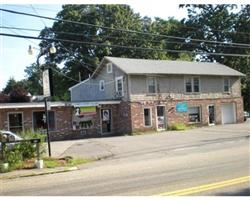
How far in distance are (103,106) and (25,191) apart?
27.2m

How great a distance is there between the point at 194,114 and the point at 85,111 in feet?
34.7

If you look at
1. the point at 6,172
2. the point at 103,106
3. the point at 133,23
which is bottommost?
the point at 6,172

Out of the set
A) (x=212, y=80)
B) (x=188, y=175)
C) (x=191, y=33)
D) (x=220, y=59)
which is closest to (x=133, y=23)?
(x=191, y=33)

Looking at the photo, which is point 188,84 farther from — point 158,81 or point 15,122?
point 15,122

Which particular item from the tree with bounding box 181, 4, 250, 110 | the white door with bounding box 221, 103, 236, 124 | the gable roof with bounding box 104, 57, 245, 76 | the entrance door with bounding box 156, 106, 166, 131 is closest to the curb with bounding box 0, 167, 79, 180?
the gable roof with bounding box 104, 57, 245, 76

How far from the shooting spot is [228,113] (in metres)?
45.8

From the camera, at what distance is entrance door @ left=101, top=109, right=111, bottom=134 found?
39031 mm

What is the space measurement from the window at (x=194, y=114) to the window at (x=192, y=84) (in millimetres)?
1646

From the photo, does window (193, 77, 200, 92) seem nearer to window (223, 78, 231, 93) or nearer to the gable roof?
the gable roof

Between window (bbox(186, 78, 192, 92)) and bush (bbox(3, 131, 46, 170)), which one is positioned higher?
window (bbox(186, 78, 192, 92))

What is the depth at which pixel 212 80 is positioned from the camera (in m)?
45.1

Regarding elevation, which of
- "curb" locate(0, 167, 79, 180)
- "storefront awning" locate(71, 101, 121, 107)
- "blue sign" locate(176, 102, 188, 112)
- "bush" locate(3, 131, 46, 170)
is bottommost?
"curb" locate(0, 167, 79, 180)

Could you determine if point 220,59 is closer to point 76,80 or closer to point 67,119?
point 76,80

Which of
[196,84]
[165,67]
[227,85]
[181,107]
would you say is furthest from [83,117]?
[227,85]
